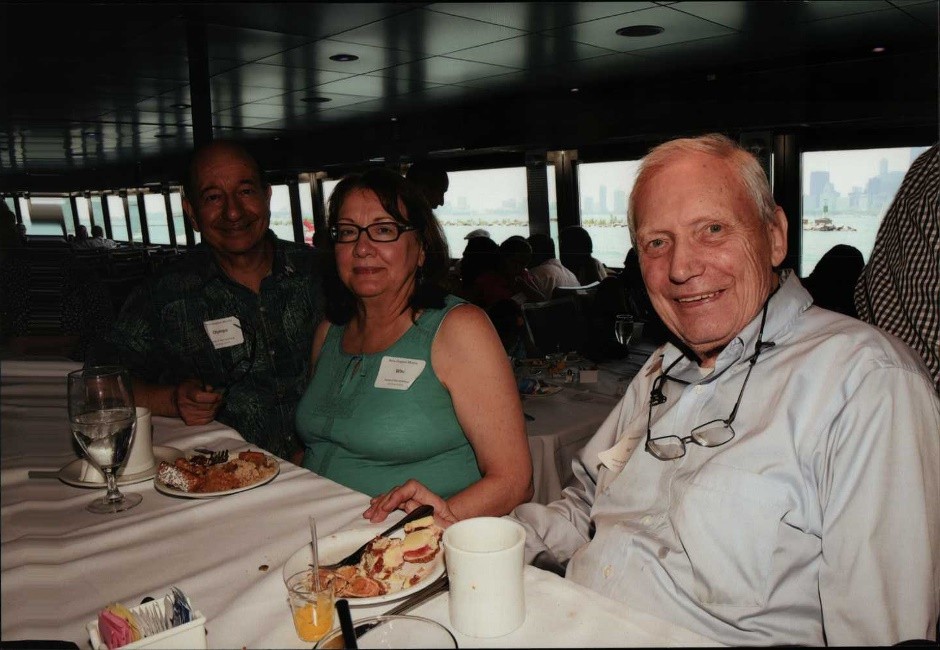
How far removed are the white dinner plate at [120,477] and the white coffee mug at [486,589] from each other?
934 millimetres

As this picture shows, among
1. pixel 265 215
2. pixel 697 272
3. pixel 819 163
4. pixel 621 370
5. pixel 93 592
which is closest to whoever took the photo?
pixel 93 592

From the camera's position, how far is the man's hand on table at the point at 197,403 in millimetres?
1806

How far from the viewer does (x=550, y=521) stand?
1241 millimetres

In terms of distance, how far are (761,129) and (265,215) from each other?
6.70 m

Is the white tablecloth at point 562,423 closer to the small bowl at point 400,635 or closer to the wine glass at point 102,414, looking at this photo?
the wine glass at point 102,414

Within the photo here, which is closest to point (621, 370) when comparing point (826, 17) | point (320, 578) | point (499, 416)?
point (499, 416)

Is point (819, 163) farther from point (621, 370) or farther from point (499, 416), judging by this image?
point (499, 416)

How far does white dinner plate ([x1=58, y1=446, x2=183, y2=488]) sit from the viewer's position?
4.49 feet

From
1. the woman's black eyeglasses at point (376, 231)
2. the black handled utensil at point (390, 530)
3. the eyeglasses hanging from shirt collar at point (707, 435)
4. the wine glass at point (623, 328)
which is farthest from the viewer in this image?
the wine glass at point (623, 328)

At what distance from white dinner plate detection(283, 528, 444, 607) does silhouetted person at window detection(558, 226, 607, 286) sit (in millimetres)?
6801

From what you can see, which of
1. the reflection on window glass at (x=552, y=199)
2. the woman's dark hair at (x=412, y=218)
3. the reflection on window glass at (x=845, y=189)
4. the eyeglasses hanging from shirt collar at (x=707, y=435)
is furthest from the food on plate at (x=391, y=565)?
the reflection on window glass at (x=552, y=199)

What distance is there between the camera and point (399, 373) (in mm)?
1609

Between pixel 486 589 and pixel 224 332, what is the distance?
5.76 ft

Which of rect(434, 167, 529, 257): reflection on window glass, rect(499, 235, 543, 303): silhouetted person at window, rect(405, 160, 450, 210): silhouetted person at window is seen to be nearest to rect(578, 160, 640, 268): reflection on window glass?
rect(434, 167, 529, 257): reflection on window glass
